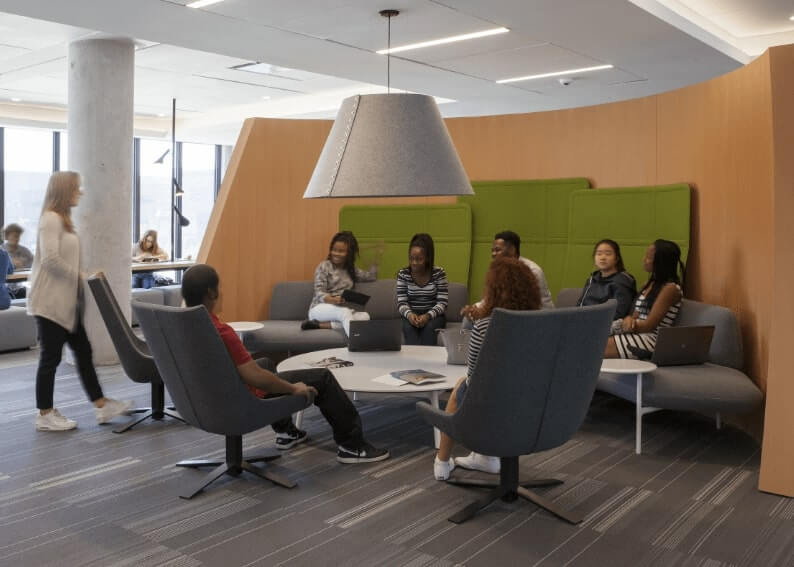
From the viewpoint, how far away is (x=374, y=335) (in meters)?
5.73

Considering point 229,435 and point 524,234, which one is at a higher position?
point 524,234

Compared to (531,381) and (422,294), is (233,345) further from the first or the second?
(422,294)

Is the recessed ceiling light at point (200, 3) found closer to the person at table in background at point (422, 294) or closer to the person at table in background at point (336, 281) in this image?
the person at table in background at point (336, 281)

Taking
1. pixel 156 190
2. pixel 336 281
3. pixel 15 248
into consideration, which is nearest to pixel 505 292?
pixel 336 281

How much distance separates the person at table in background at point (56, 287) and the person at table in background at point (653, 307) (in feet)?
11.9

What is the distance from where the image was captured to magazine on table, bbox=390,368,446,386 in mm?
4727

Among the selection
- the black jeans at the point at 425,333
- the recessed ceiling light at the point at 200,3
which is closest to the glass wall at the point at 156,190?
the recessed ceiling light at the point at 200,3

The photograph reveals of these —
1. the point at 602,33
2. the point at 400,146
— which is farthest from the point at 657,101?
the point at 400,146

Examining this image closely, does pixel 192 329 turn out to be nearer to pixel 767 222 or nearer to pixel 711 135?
pixel 767 222

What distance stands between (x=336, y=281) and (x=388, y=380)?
276cm

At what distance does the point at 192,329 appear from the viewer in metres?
3.80

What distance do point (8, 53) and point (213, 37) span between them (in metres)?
3.56

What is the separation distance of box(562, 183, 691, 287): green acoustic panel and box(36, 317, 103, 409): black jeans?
4.13 m

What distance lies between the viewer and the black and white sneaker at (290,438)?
16.4ft
